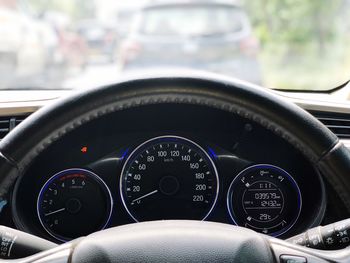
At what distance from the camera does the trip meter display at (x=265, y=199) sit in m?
2.41

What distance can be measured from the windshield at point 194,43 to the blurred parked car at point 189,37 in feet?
0.04

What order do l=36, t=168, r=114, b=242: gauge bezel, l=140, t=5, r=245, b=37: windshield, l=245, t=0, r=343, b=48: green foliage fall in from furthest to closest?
1. l=245, t=0, r=343, b=48: green foliage
2. l=140, t=5, r=245, b=37: windshield
3. l=36, t=168, r=114, b=242: gauge bezel

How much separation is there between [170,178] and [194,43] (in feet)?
22.9

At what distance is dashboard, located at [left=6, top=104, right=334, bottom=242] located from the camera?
2373 mm

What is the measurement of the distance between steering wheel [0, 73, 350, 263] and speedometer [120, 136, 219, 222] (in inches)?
26.9

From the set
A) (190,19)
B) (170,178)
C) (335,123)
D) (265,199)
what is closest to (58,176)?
(170,178)

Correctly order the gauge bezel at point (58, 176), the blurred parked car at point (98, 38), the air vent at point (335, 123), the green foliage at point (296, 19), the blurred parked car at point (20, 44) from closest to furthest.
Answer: the gauge bezel at point (58, 176) < the air vent at point (335, 123) < the blurred parked car at point (20, 44) < the green foliage at point (296, 19) < the blurred parked car at point (98, 38)

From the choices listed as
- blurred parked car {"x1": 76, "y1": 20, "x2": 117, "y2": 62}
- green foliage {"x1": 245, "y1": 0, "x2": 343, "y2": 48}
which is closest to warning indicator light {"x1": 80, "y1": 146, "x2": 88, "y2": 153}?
green foliage {"x1": 245, "y1": 0, "x2": 343, "y2": 48}

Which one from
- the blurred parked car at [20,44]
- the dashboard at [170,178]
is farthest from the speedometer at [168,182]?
the blurred parked car at [20,44]

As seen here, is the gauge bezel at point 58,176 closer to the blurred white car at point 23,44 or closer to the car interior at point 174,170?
the car interior at point 174,170

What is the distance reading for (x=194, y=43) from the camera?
364 inches

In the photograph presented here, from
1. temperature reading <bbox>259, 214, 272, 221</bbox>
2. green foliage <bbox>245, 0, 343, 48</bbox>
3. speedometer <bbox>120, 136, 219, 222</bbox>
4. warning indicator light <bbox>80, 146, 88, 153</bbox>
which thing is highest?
green foliage <bbox>245, 0, 343, 48</bbox>

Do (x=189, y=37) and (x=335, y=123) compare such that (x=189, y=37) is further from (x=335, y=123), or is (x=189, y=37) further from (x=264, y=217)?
(x=264, y=217)

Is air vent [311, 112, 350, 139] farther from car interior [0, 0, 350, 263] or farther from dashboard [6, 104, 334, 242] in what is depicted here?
dashboard [6, 104, 334, 242]
